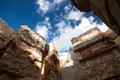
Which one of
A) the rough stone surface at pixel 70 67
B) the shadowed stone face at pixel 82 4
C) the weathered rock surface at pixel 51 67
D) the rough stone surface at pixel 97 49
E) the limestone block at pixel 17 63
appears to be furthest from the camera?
the rough stone surface at pixel 70 67

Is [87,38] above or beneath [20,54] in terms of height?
above

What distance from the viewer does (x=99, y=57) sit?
6.43 m

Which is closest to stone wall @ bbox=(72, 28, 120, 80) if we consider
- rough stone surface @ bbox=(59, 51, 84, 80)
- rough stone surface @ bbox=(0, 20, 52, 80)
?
rough stone surface @ bbox=(59, 51, 84, 80)

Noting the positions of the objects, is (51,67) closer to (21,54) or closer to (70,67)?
(70,67)

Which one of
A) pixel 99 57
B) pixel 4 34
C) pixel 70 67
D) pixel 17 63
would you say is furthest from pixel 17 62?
pixel 99 57

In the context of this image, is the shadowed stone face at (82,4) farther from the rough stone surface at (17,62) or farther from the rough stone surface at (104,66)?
the rough stone surface at (17,62)

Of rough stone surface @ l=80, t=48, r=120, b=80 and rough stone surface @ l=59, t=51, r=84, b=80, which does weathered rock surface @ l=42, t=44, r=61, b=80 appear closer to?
rough stone surface @ l=59, t=51, r=84, b=80

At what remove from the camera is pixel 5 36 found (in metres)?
6.90

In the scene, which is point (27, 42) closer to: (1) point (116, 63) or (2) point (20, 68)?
(2) point (20, 68)

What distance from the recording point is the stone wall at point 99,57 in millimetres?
5877

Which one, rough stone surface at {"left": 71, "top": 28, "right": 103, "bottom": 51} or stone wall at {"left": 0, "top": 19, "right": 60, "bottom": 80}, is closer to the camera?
stone wall at {"left": 0, "top": 19, "right": 60, "bottom": 80}

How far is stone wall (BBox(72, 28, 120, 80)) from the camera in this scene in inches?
231

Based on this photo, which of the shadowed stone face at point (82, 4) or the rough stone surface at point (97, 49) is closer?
the shadowed stone face at point (82, 4)

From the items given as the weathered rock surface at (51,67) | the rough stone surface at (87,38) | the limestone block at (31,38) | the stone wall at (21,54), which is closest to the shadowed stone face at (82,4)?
the rough stone surface at (87,38)
